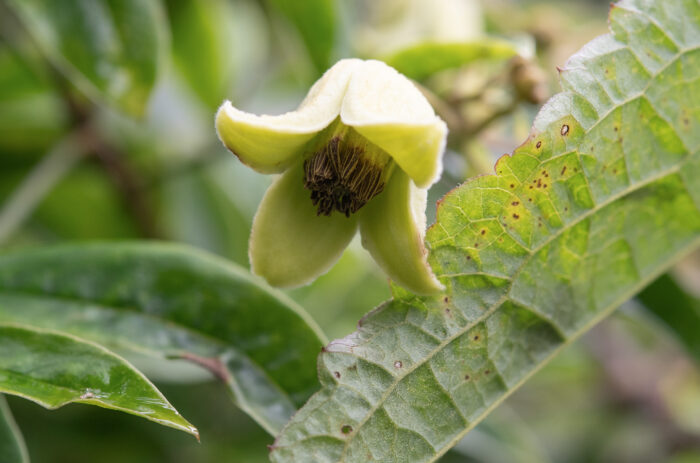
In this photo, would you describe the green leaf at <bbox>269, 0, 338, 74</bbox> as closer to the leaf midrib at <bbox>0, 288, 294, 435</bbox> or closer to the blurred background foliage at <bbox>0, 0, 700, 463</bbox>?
the blurred background foliage at <bbox>0, 0, 700, 463</bbox>

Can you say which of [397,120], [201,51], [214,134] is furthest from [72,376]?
[201,51]

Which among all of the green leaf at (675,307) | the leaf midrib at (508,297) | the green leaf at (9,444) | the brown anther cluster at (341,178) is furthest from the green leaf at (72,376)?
the green leaf at (675,307)

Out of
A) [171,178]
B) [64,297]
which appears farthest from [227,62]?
[64,297]

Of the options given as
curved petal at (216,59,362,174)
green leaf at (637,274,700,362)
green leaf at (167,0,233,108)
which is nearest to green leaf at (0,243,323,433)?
curved petal at (216,59,362,174)

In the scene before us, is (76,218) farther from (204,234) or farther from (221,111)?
(221,111)

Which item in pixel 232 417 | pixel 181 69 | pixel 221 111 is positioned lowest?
pixel 221 111
